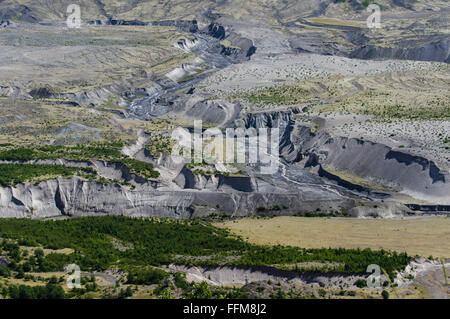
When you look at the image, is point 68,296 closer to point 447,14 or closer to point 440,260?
point 440,260

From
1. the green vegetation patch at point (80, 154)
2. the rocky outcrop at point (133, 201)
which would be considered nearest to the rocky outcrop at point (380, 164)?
the rocky outcrop at point (133, 201)

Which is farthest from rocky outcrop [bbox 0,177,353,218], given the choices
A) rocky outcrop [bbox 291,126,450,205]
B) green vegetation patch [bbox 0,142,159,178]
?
rocky outcrop [bbox 291,126,450,205]

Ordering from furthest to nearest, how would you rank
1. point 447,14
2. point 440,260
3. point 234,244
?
1. point 447,14
2. point 234,244
3. point 440,260

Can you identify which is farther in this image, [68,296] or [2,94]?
[2,94]

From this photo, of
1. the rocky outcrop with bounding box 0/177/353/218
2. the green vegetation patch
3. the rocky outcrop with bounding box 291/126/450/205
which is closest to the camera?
the rocky outcrop with bounding box 0/177/353/218

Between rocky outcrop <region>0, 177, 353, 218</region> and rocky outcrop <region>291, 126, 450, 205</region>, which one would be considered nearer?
rocky outcrop <region>0, 177, 353, 218</region>

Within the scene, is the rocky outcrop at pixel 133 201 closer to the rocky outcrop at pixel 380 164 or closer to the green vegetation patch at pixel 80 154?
the green vegetation patch at pixel 80 154

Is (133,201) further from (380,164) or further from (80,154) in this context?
(380,164)

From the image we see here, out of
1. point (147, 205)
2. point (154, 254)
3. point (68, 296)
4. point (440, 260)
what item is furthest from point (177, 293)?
point (147, 205)

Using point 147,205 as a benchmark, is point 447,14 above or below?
above

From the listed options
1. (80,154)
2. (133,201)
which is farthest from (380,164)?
(80,154)

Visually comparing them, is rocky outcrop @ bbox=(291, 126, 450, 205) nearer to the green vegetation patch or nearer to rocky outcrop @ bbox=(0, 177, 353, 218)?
rocky outcrop @ bbox=(0, 177, 353, 218)
